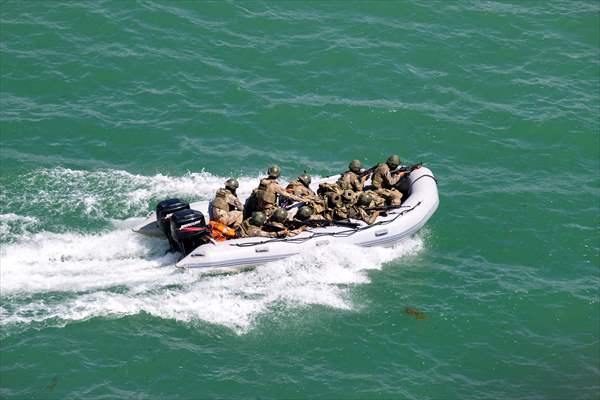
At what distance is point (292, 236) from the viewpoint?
24.8 metres

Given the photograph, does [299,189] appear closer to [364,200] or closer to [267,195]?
[267,195]

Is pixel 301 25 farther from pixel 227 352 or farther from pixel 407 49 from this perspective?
pixel 227 352

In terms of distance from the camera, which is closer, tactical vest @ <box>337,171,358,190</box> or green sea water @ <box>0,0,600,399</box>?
green sea water @ <box>0,0,600,399</box>

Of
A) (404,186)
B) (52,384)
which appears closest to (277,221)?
(404,186)

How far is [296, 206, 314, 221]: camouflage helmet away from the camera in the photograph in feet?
81.4

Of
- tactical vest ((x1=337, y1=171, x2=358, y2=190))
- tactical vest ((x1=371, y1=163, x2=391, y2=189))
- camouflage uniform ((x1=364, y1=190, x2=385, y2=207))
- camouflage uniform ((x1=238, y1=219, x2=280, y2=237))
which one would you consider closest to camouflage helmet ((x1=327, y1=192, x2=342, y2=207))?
tactical vest ((x1=337, y1=171, x2=358, y2=190))

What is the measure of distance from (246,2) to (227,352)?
1867 cm

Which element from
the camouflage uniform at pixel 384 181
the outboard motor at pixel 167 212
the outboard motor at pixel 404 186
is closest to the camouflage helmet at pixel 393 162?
the camouflage uniform at pixel 384 181

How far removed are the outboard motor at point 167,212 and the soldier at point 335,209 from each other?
12.3 ft

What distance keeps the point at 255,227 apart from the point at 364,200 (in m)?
3.07

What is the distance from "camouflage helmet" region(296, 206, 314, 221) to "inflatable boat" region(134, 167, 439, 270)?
0.35m

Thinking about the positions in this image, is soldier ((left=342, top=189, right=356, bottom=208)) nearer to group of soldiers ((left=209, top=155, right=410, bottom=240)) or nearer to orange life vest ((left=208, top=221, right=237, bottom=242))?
group of soldiers ((left=209, top=155, right=410, bottom=240))

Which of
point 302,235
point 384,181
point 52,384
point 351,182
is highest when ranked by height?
point 351,182

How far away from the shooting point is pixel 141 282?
2336cm
